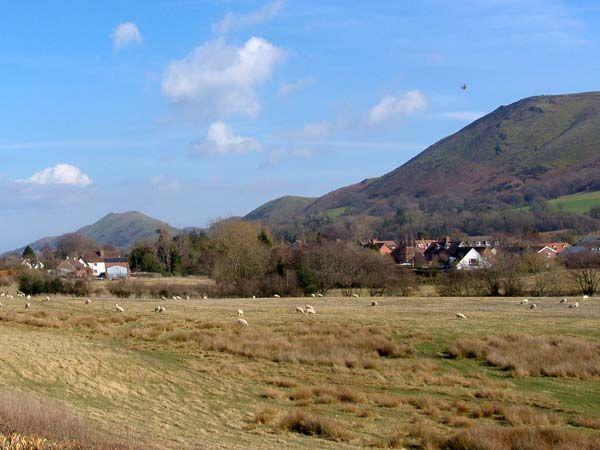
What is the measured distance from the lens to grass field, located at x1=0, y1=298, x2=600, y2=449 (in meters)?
18.2

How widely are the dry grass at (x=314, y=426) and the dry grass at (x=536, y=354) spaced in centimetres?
1199

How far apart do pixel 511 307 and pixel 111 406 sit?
34.5 metres

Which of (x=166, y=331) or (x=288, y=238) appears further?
(x=288, y=238)

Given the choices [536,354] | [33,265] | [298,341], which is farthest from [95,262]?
[536,354]

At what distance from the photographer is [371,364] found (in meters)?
29.9

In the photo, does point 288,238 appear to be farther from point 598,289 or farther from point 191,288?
point 598,289

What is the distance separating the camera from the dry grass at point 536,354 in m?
28.0

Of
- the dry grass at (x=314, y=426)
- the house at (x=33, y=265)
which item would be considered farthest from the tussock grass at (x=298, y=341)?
the house at (x=33, y=265)

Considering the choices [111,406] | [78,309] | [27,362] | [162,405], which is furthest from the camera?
[78,309]

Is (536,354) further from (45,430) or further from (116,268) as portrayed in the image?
(116,268)

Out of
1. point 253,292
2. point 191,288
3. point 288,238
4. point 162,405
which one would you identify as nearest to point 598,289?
point 253,292

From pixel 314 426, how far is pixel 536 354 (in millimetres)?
15070

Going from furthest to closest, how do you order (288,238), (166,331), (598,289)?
1. (288,238)
2. (598,289)
3. (166,331)

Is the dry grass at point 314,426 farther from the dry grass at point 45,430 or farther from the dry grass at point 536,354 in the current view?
the dry grass at point 536,354
